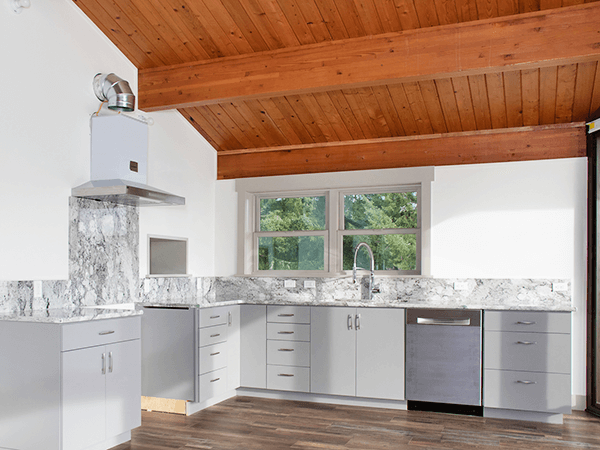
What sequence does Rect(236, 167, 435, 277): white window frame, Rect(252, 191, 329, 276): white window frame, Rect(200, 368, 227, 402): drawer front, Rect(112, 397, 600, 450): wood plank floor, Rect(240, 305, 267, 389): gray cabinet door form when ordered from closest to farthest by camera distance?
Rect(112, 397, 600, 450): wood plank floor < Rect(200, 368, 227, 402): drawer front < Rect(240, 305, 267, 389): gray cabinet door < Rect(236, 167, 435, 277): white window frame < Rect(252, 191, 329, 276): white window frame

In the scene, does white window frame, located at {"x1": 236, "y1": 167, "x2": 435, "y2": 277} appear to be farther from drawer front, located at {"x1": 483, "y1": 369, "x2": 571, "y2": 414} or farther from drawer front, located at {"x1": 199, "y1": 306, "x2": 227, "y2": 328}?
drawer front, located at {"x1": 483, "y1": 369, "x2": 571, "y2": 414}

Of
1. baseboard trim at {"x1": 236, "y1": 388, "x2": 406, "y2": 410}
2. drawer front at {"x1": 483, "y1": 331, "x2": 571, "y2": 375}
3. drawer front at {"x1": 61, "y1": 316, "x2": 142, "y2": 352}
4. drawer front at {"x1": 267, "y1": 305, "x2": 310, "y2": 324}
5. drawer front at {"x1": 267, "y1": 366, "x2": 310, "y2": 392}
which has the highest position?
drawer front at {"x1": 61, "y1": 316, "x2": 142, "y2": 352}

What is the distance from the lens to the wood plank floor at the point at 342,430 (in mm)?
3588

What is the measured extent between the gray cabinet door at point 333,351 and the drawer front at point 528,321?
109 cm

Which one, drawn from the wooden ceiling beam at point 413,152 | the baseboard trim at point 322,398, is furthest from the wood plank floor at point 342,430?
the wooden ceiling beam at point 413,152

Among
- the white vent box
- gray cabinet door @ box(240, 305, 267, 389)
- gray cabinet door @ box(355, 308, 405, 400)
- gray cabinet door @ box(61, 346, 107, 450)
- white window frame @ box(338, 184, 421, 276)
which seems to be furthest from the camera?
white window frame @ box(338, 184, 421, 276)

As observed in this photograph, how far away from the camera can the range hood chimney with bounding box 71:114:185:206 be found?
12.8 ft

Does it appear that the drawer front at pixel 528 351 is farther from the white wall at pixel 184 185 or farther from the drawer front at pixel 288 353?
the white wall at pixel 184 185

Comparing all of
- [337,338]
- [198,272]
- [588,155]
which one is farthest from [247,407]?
[588,155]

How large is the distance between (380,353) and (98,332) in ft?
7.41

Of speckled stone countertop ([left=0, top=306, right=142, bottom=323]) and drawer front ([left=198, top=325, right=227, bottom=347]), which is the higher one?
speckled stone countertop ([left=0, top=306, right=142, bottom=323])

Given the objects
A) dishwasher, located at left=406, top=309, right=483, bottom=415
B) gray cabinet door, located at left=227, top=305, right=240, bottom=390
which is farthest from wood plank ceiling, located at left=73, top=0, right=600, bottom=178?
dishwasher, located at left=406, top=309, right=483, bottom=415

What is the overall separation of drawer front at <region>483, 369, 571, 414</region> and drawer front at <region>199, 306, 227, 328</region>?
2135 millimetres

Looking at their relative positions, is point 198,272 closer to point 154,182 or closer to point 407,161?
point 154,182
